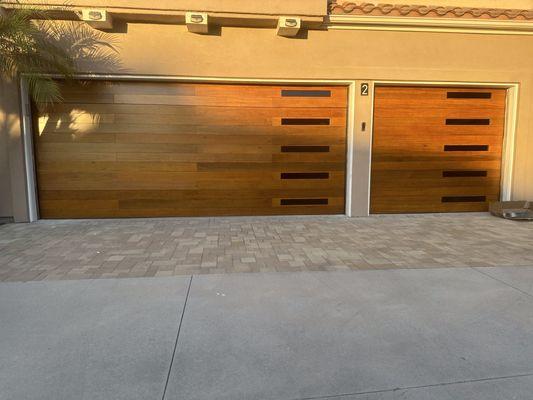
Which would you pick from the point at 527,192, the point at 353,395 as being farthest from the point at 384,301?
the point at 527,192

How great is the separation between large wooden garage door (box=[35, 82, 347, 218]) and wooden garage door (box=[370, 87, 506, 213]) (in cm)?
86

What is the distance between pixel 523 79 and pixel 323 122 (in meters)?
4.00

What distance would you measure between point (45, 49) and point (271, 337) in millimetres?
6160

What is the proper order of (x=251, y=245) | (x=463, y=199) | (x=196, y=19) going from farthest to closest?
(x=463, y=199), (x=196, y=19), (x=251, y=245)

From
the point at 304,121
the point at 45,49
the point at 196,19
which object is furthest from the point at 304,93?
the point at 45,49

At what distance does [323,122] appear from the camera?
7.72 meters

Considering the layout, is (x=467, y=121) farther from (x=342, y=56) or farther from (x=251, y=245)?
(x=251, y=245)

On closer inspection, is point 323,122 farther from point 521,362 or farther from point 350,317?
point 521,362

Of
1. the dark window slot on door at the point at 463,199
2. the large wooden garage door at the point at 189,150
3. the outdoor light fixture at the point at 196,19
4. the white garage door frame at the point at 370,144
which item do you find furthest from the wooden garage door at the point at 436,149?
the outdoor light fixture at the point at 196,19

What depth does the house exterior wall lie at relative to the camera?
7.05 metres

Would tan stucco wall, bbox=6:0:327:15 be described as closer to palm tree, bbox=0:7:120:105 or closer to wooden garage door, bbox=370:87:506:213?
palm tree, bbox=0:7:120:105

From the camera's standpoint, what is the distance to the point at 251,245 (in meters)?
5.67

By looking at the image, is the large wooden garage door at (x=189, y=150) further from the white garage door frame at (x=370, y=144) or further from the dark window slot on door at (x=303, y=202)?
the white garage door frame at (x=370, y=144)

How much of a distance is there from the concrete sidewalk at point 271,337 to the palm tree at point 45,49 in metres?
3.99
